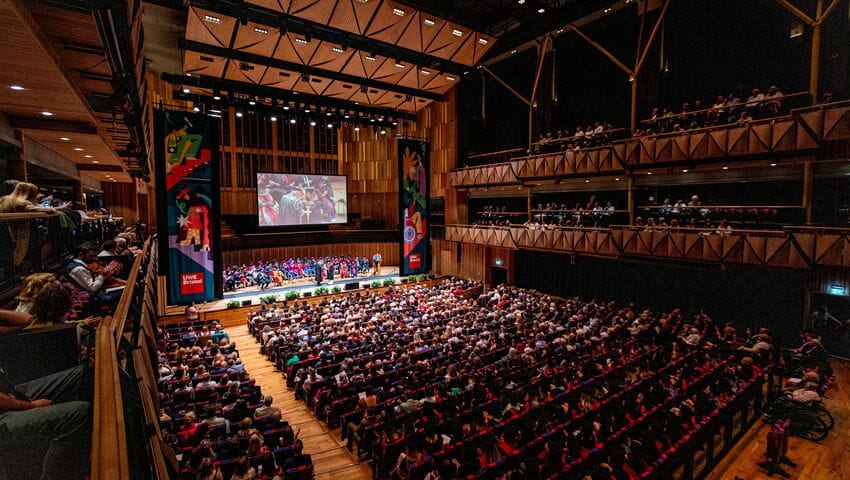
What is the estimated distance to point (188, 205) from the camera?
13.9m

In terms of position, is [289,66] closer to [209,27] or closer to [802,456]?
[209,27]

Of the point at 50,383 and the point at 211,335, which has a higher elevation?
the point at 50,383

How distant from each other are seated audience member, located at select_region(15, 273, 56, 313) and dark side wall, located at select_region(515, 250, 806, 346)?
55.1 ft

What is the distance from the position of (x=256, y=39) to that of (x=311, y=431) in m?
15.1

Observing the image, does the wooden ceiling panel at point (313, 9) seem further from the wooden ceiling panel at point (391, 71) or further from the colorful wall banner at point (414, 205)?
Result: the colorful wall banner at point (414, 205)

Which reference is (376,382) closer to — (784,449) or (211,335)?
(211,335)

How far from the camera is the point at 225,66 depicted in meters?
16.6

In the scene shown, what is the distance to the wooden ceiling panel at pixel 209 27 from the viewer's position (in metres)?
13.2

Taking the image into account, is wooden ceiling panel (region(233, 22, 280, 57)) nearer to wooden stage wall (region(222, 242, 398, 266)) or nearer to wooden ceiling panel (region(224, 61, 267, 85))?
wooden ceiling panel (region(224, 61, 267, 85))

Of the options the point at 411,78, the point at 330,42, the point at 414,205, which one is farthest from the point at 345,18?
the point at 414,205

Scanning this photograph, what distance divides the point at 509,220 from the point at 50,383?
2095cm

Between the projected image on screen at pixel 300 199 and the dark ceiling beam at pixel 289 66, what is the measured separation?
7.93 metres

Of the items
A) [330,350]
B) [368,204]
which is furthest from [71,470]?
[368,204]

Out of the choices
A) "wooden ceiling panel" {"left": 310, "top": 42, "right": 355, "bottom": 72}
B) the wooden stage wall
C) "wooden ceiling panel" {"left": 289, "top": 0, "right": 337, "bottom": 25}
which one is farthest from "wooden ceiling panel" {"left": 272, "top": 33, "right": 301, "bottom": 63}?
the wooden stage wall
